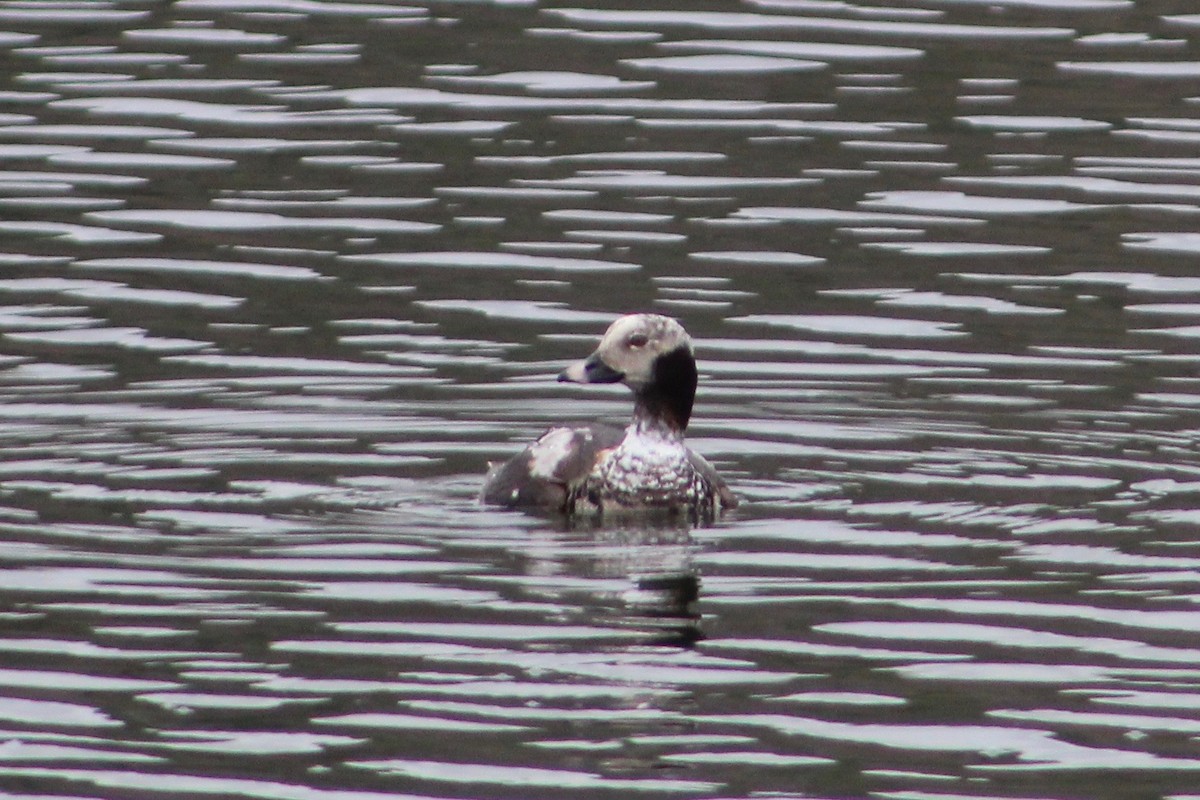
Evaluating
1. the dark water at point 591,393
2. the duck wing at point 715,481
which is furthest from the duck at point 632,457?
the dark water at point 591,393

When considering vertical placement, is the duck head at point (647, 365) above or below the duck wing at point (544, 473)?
above

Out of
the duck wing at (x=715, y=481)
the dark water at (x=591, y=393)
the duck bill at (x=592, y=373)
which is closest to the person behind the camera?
the dark water at (x=591, y=393)

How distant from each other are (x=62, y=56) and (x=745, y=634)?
490 inches

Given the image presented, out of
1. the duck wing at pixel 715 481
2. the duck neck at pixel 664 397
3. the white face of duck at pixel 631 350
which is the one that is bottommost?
Answer: the duck wing at pixel 715 481

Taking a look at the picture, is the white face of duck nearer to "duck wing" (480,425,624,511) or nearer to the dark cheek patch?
the dark cheek patch

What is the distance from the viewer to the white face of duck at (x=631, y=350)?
12.4 m

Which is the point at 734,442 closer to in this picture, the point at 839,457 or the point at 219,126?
the point at 839,457

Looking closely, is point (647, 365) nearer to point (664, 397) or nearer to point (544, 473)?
point (664, 397)

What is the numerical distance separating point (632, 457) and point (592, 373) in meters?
0.41

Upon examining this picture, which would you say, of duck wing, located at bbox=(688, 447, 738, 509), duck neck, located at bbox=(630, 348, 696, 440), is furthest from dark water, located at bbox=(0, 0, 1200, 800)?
duck neck, located at bbox=(630, 348, 696, 440)

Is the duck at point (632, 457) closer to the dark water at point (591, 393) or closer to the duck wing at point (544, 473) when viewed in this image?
the duck wing at point (544, 473)

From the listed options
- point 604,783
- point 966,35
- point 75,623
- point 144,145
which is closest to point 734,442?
point 75,623

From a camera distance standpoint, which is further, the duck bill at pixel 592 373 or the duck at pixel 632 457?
the duck bill at pixel 592 373

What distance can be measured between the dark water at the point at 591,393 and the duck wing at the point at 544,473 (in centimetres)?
36
